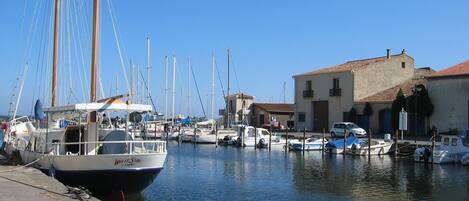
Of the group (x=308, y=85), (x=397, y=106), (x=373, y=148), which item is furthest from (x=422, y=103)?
(x=308, y=85)

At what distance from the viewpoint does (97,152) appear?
21.5 metres

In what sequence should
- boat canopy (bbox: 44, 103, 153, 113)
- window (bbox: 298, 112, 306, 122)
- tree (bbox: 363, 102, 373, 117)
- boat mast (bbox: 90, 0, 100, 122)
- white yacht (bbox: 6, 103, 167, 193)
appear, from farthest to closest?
window (bbox: 298, 112, 306, 122), tree (bbox: 363, 102, 373, 117), boat mast (bbox: 90, 0, 100, 122), boat canopy (bbox: 44, 103, 153, 113), white yacht (bbox: 6, 103, 167, 193)

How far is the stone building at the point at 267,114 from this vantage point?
79688 millimetres

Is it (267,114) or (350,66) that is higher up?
(350,66)

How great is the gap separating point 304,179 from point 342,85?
33957 millimetres

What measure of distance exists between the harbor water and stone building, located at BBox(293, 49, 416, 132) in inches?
722

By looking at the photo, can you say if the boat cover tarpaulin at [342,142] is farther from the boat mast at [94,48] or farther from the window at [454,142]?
the boat mast at [94,48]

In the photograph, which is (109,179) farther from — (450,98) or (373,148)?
(450,98)

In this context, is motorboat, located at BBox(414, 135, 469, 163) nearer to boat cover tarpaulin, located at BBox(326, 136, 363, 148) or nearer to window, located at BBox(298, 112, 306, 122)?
boat cover tarpaulin, located at BBox(326, 136, 363, 148)

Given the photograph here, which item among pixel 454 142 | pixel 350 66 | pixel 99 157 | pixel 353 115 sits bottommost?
pixel 99 157

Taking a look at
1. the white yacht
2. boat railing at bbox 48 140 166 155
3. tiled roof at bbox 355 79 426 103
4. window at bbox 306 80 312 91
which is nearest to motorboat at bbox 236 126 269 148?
tiled roof at bbox 355 79 426 103

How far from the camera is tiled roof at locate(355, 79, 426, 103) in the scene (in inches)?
2272

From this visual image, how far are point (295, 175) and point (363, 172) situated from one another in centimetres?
456

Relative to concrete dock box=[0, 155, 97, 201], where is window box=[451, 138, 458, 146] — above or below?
above
